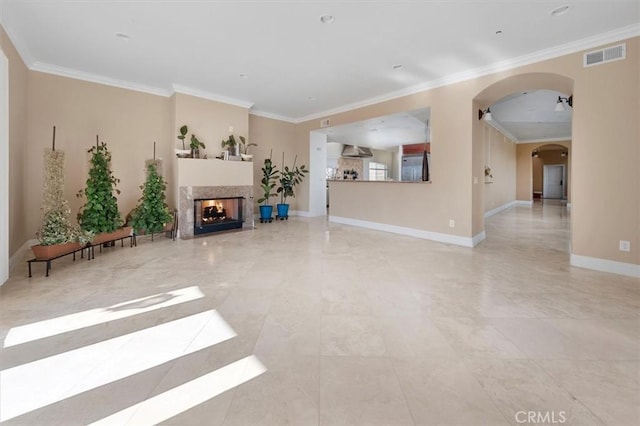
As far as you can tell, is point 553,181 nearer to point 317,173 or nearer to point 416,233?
point 317,173

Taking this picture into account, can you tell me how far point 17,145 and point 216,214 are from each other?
327 cm

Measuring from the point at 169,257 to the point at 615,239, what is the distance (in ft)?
19.6

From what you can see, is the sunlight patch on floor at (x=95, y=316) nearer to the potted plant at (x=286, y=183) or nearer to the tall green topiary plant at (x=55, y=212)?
the tall green topiary plant at (x=55, y=212)

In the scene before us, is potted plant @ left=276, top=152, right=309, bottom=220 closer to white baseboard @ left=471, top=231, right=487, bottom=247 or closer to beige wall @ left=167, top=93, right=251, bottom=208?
beige wall @ left=167, top=93, right=251, bottom=208

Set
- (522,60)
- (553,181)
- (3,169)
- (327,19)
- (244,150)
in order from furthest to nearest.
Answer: (553,181)
(244,150)
(522,60)
(327,19)
(3,169)

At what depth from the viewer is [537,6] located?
10.2 ft

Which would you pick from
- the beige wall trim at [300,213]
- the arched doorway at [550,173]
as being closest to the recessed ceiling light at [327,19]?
the beige wall trim at [300,213]

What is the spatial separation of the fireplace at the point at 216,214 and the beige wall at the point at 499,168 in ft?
23.1

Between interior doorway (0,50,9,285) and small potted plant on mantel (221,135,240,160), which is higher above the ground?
small potted plant on mantel (221,135,240,160)

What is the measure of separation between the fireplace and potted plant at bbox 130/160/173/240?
2.32 feet

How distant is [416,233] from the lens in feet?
19.6

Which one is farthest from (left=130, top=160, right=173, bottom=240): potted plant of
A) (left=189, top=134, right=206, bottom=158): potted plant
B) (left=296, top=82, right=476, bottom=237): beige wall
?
(left=296, top=82, right=476, bottom=237): beige wall

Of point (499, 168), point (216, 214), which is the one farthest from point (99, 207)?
point (499, 168)

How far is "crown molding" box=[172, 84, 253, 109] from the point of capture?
586 centimetres
